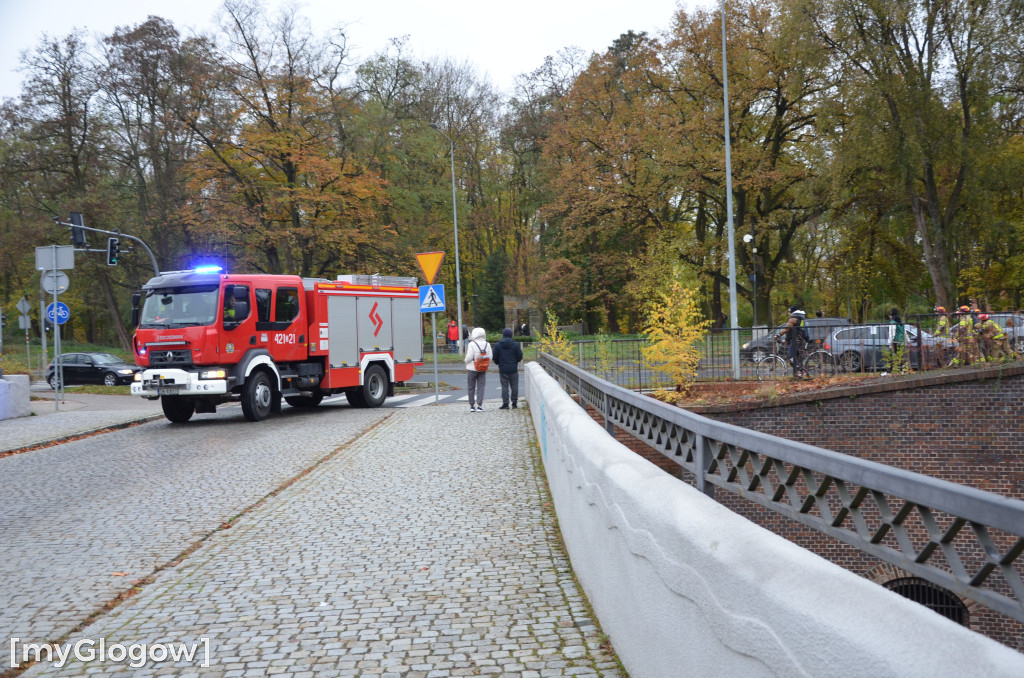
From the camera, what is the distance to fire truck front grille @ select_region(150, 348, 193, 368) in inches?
606

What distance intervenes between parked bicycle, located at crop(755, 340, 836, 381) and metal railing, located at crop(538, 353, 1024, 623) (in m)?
14.3

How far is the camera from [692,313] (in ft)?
50.7

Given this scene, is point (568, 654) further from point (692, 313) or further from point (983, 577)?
point (692, 313)

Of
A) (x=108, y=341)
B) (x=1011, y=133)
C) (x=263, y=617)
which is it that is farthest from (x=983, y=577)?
(x=108, y=341)

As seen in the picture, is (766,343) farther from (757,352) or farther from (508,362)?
(508,362)

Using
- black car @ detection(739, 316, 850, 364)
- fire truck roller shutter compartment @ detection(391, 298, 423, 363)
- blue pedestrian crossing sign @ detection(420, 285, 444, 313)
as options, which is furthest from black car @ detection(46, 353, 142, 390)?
black car @ detection(739, 316, 850, 364)

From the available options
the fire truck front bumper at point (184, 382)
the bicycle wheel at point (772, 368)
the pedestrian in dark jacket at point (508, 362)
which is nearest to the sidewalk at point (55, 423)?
the fire truck front bumper at point (184, 382)

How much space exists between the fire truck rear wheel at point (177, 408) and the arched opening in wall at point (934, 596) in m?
13.4

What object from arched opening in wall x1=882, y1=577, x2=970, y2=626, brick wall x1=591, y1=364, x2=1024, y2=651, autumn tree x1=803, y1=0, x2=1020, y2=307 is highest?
autumn tree x1=803, y1=0, x2=1020, y2=307

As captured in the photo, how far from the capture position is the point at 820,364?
17.8 meters

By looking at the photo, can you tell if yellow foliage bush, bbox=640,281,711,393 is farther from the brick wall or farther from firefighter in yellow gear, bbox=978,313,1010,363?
firefighter in yellow gear, bbox=978,313,1010,363

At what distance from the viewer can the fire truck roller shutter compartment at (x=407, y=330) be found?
811 inches

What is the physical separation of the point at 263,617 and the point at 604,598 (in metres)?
1.88

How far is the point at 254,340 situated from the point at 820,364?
11.4 m
